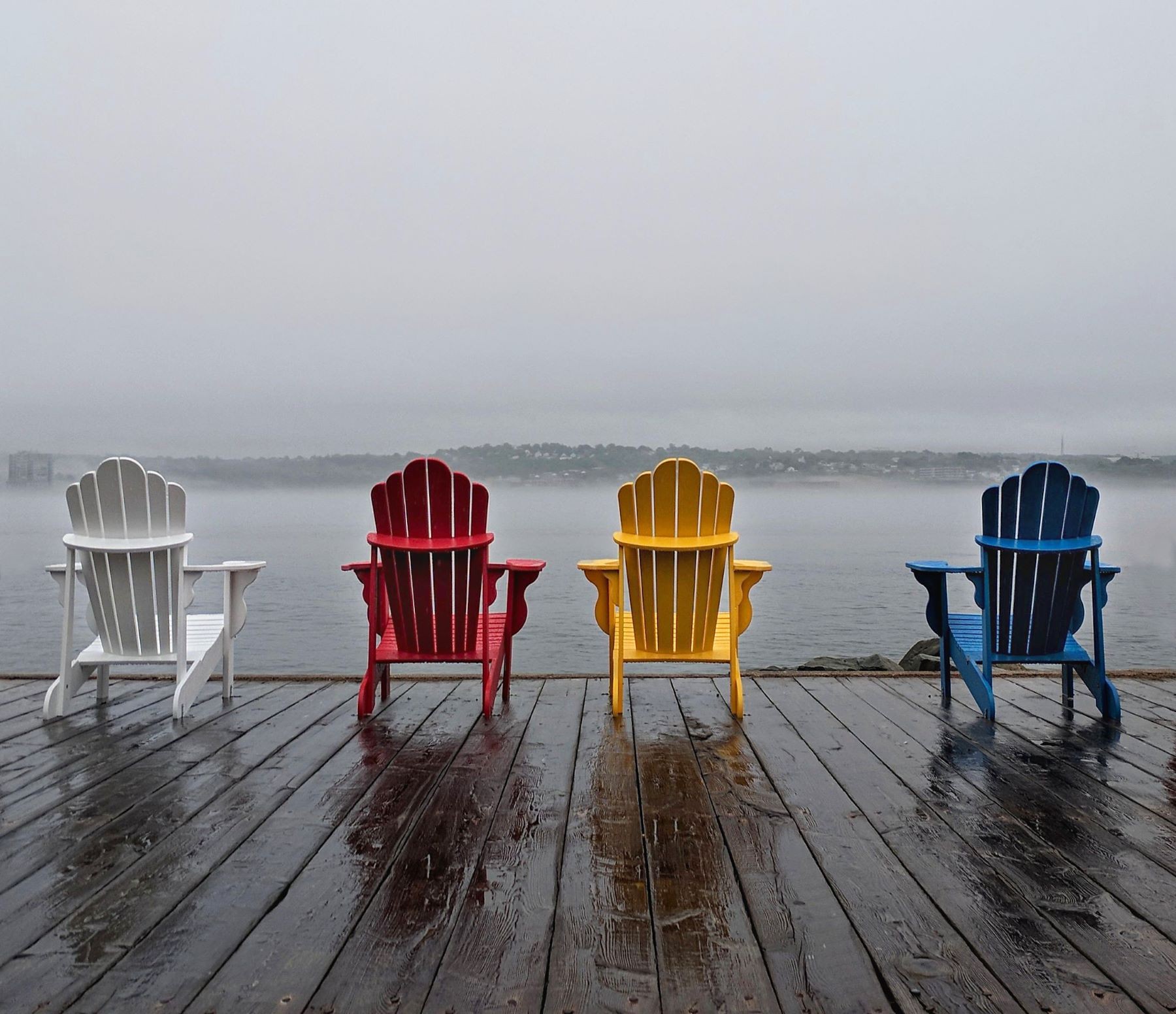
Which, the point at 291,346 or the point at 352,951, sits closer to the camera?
the point at 352,951

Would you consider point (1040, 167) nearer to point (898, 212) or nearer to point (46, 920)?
point (898, 212)

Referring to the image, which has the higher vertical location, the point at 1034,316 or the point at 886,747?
the point at 1034,316

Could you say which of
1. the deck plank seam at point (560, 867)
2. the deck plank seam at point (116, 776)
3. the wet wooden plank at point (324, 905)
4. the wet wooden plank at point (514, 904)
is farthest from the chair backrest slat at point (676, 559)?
the deck plank seam at point (116, 776)

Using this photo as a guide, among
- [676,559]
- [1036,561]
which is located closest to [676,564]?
[676,559]

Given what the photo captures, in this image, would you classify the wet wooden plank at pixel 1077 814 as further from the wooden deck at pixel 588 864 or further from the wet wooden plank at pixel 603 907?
the wet wooden plank at pixel 603 907

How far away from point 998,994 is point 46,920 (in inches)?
74.4

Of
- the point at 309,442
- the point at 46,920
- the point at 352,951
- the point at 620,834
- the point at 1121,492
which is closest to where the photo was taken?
the point at 352,951

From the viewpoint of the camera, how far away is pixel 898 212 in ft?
204

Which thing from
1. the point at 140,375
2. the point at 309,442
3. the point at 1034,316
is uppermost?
the point at 1034,316

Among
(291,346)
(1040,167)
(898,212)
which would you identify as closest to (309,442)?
(291,346)

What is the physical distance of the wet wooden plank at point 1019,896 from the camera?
159cm

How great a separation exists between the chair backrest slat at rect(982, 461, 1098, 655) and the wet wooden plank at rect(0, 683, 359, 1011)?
2.90 m

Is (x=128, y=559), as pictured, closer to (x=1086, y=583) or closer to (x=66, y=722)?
(x=66, y=722)

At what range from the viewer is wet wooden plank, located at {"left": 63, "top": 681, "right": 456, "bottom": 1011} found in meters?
1.57
